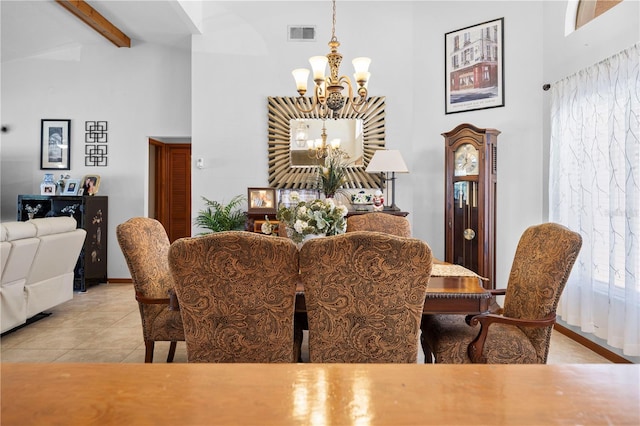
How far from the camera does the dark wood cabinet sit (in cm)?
503

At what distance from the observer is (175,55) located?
5543 millimetres

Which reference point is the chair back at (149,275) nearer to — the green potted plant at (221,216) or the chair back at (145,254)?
the chair back at (145,254)

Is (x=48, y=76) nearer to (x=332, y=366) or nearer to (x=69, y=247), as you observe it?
(x=69, y=247)

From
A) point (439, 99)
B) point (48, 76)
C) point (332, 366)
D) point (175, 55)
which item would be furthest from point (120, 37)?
point (332, 366)

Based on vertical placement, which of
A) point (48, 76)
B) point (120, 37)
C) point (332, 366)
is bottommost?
point (332, 366)

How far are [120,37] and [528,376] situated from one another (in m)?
6.00

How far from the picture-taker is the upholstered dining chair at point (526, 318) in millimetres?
1787

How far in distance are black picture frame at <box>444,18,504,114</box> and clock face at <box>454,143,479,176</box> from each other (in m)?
0.60

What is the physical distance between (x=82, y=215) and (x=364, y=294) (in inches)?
187

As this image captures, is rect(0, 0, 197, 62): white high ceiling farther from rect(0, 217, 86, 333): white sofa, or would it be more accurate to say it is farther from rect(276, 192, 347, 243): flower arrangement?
rect(276, 192, 347, 243): flower arrangement

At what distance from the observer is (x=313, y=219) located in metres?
2.18

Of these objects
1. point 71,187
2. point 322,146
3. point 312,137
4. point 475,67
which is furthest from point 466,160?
point 71,187

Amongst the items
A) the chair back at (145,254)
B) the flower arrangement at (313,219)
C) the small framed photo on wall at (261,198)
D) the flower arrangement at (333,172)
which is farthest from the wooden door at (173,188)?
the flower arrangement at (313,219)

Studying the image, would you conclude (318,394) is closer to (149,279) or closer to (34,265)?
(149,279)
